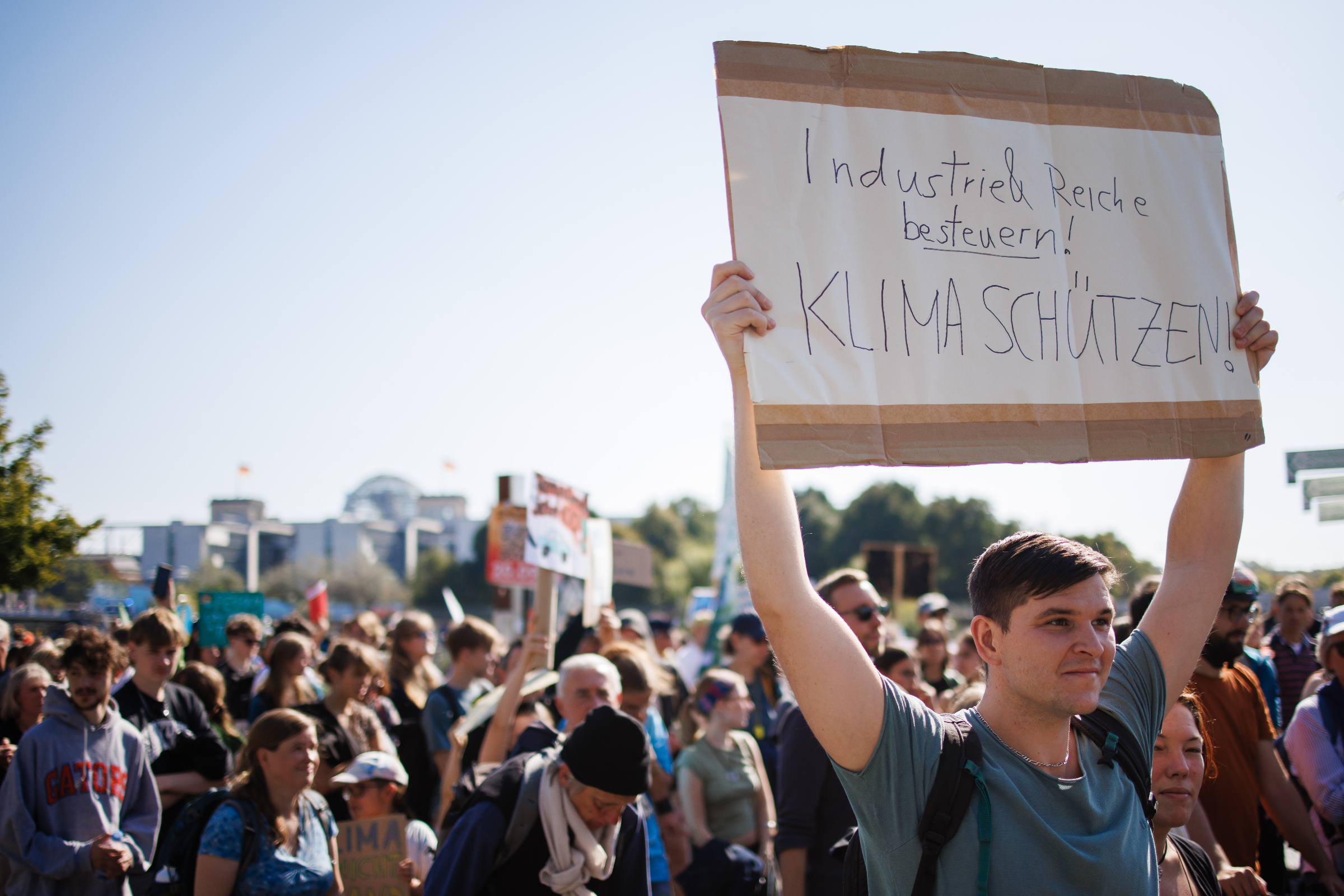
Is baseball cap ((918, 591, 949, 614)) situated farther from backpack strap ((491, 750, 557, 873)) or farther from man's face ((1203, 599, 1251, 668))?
backpack strap ((491, 750, 557, 873))

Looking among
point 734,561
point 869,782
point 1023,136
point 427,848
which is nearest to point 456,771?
point 427,848

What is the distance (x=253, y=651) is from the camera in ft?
27.2

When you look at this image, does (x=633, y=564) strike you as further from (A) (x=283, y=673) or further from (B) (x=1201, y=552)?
(B) (x=1201, y=552)

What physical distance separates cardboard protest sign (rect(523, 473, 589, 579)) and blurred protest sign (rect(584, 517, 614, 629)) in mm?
101

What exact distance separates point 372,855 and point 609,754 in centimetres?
152

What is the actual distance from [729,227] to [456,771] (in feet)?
12.5

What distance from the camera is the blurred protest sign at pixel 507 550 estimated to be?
9750 mm

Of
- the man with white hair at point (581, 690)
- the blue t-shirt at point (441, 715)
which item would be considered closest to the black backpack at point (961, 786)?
the man with white hair at point (581, 690)

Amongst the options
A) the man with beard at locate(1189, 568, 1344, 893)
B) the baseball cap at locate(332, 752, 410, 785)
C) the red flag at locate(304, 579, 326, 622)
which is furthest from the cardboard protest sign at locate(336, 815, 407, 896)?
the red flag at locate(304, 579, 326, 622)

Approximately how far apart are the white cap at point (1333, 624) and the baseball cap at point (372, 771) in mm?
4570

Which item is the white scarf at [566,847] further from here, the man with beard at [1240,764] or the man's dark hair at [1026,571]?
the man with beard at [1240,764]

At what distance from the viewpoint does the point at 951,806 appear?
5.99 feet

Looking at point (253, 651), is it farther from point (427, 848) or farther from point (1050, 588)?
point (1050, 588)

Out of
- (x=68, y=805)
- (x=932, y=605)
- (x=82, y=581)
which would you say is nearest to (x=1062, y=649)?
(x=68, y=805)
